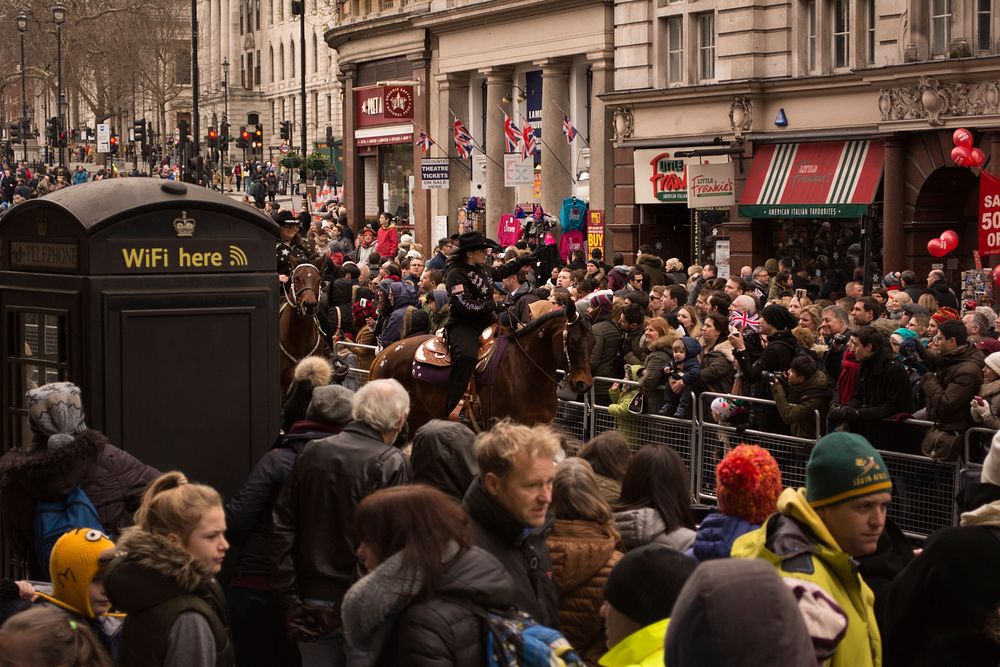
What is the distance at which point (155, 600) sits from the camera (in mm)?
5641

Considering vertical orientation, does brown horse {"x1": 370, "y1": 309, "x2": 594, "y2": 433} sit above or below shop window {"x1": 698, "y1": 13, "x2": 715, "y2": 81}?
below

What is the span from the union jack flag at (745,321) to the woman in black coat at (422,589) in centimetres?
980

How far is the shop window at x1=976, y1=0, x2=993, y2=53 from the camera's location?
2632cm

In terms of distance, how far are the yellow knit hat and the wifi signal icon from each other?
2986 millimetres

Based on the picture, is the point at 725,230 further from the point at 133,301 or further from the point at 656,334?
the point at 133,301

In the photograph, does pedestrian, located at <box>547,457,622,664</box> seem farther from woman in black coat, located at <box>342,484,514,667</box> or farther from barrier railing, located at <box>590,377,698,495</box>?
barrier railing, located at <box>590,377,698,495</box>

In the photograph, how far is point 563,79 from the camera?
3844 centimetres

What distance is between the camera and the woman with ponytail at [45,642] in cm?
500

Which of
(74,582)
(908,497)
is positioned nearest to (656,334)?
(908,497)

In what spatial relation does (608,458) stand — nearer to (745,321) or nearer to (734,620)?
(734,620)

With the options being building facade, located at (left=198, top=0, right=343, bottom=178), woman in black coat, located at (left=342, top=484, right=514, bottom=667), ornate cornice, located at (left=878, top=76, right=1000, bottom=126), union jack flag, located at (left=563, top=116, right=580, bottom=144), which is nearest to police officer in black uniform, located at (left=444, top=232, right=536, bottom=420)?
woman in black coat, located at (left=342, top=484, right=514, bottom=667)

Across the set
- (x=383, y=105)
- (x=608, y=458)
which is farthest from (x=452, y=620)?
(x=383, y=105)

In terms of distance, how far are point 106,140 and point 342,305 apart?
5846 cm

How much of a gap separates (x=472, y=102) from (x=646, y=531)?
3720 centimetres
